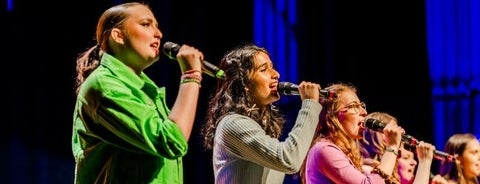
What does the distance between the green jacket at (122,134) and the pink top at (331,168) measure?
88 centimetres

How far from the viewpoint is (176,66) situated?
502 cm

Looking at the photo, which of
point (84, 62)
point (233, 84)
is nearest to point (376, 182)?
point (233, 84)

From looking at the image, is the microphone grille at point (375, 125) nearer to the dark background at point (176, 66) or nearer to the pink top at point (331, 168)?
the pink top at point (331, 168)

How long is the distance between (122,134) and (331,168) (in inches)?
42.1

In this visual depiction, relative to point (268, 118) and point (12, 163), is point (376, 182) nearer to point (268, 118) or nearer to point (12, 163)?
point (268, 118)

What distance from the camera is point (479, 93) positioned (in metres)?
4.66

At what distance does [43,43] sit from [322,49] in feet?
5.58

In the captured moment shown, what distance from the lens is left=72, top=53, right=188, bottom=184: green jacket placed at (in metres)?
1.75

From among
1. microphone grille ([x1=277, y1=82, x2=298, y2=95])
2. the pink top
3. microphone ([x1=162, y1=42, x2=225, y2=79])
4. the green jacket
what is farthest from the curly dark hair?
the green jacket

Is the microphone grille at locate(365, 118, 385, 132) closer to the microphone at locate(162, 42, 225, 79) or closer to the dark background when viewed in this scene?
the microphone at locate(162, 42, 225, 79)

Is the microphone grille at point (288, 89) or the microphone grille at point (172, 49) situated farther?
the microphone grille at point (288, 89)

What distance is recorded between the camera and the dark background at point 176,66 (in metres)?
4.71

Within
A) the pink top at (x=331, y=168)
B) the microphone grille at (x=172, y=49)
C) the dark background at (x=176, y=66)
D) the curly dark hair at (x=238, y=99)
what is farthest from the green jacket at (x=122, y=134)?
the dark background at (x=176, y=66)

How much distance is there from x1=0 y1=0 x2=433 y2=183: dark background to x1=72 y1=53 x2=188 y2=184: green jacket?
297 centimetres
